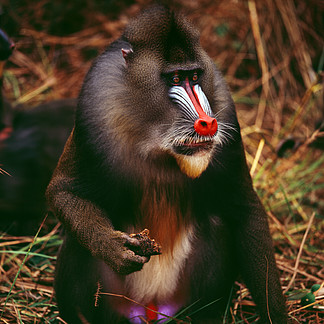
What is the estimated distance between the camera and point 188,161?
7.35 ft

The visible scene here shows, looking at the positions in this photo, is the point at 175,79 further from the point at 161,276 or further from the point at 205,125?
the point at 161,276

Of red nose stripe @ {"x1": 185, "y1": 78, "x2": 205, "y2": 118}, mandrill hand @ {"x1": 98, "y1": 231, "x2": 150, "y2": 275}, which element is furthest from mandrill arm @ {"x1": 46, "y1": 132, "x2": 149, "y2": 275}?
red nose stripe @ {"x1": 185, "y1": 78, "x2": 205, "y2": 118}

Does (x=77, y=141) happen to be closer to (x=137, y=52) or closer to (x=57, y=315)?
(x=137, y=52)

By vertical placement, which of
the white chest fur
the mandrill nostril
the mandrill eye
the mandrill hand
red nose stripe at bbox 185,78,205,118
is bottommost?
the white chest fur

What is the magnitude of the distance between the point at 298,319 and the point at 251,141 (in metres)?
2.16

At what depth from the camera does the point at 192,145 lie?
218cm

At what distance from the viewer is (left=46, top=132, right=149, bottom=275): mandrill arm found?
217 centimetres

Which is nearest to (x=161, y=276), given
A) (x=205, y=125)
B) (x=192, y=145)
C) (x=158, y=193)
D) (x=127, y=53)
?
(x=158, y=193)

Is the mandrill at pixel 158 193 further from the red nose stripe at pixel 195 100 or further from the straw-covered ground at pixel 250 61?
the straw-covered ground at pixel 250 61

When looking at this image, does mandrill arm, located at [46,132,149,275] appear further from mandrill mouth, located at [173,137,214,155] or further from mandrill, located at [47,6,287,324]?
mandrill mouth, located at [173,137,214,155]

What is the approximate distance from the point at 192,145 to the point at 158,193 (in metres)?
0.42

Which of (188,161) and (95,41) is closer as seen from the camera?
(188,161)

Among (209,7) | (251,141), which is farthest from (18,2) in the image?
(251,141)

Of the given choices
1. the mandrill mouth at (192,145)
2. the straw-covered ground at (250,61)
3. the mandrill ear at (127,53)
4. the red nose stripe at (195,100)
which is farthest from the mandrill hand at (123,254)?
the straw-covered ground at (250,61)
